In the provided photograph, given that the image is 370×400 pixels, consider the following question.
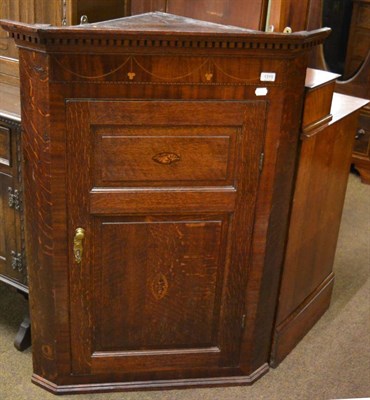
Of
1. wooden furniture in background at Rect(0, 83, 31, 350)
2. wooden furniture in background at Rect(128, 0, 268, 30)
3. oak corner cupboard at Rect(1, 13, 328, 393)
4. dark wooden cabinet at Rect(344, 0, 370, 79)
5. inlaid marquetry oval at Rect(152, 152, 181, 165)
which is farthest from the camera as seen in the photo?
dark wooden cabinet at Rect(344, 0, 370, 79)

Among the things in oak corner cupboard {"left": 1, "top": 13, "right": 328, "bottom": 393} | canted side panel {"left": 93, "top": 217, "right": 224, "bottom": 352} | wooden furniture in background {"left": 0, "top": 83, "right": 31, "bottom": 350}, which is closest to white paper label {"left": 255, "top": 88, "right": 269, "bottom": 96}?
oak corner cupboard {"left": 1, "top": 13, "right": 328, "bottom": 393}

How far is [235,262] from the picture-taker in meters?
2.26

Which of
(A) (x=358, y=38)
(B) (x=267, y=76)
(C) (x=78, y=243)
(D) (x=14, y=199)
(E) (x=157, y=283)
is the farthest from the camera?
(A) (x=358, y=38)

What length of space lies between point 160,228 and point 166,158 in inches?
9.6

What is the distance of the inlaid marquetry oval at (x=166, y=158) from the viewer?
205cm

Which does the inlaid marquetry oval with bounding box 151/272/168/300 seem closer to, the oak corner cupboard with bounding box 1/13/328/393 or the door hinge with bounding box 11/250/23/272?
the oak corner cupboard with bounding box 1/13/328/393

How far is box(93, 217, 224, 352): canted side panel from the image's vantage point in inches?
85.4

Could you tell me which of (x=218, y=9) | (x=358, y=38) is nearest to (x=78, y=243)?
(x=218, y=9)

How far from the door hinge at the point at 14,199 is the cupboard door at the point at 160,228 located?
0.37 meters

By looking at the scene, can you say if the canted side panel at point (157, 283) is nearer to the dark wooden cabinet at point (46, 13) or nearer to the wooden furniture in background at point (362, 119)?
the dark wooden cabinet at point (46, 13)

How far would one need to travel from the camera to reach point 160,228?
85.3 inches

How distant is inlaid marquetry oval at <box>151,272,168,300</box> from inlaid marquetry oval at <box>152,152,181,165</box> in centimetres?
40

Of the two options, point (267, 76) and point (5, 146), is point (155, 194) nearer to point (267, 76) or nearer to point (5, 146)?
point (267, 76)

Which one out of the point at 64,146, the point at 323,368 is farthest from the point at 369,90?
the point at 64,146
